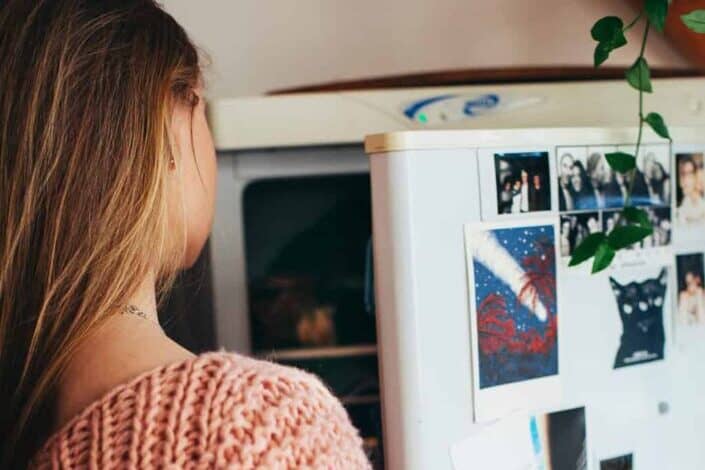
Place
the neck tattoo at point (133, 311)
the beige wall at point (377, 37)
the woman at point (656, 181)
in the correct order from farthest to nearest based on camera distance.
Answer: the beige wall at point (377, 37)
the woman at point (656, 181)
the neck tattoo at point (133, 311)

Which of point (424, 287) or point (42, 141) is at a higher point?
point (42, 141)

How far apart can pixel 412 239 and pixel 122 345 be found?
0.90 feet

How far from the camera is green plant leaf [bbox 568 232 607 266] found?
81cm

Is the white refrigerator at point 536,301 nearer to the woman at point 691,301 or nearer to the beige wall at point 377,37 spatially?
the woman at point 691,301

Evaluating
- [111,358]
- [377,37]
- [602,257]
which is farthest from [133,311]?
[377,37]

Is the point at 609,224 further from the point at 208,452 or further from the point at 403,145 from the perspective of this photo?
the point at 208,452

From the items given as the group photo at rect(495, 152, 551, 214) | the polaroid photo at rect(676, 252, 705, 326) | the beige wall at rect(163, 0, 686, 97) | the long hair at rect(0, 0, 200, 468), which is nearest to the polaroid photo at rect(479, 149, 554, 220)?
the group photo at rect(495, 152, 551, 214)

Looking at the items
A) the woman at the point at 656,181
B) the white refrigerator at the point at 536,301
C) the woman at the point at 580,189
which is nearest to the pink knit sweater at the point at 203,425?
the white refrigerator at the point at 536,301

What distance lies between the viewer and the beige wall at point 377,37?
1.52 meters

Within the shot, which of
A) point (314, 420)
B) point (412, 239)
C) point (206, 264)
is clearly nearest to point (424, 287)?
point (412, 239)

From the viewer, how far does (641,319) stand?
867 mm

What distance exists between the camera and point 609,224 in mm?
847

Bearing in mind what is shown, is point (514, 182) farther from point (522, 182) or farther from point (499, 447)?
point (499, 447)

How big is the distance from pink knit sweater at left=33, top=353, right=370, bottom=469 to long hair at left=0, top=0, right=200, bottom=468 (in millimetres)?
93
